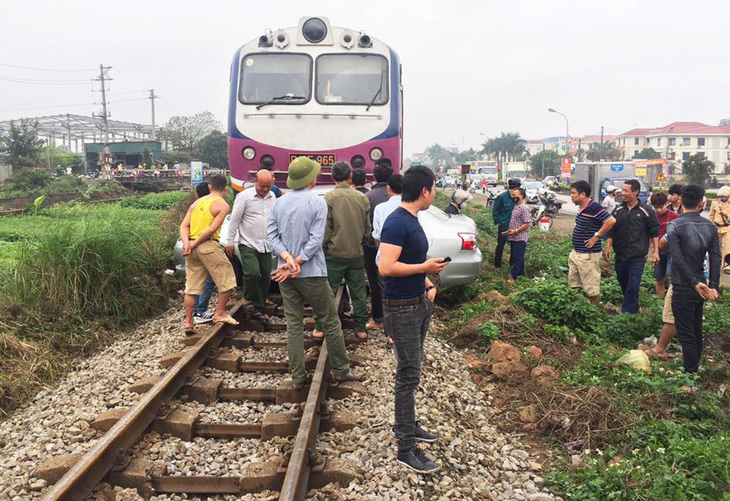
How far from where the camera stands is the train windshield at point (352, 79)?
30.0 ft

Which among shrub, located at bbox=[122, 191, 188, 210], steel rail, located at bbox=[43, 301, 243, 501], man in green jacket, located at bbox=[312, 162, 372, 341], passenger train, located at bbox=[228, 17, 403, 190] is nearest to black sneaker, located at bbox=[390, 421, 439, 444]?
steel rail, located at bbox=[43, 301, 243, 501]

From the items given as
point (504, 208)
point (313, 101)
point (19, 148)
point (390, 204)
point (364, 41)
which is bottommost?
point (504, 208)

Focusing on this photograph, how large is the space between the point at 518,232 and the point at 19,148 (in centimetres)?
4061

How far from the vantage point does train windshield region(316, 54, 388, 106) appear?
9.15 m

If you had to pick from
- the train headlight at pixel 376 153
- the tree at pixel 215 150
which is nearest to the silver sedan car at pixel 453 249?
the train headlight at pixel 376 153

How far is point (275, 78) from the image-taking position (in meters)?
9.19

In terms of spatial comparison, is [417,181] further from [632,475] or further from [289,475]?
[632,475]

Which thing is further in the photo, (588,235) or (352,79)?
(352,79)

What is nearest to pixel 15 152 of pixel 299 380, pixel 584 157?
pixel 299 380

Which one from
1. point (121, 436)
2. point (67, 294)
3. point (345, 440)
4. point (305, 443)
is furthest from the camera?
point (67, 294)

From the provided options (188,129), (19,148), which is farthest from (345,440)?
(188,129)

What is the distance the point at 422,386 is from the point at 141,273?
4357 millimetres

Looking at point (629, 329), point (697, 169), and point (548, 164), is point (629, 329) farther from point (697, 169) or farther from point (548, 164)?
point (548, 164)

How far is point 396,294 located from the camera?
365 centimetres
